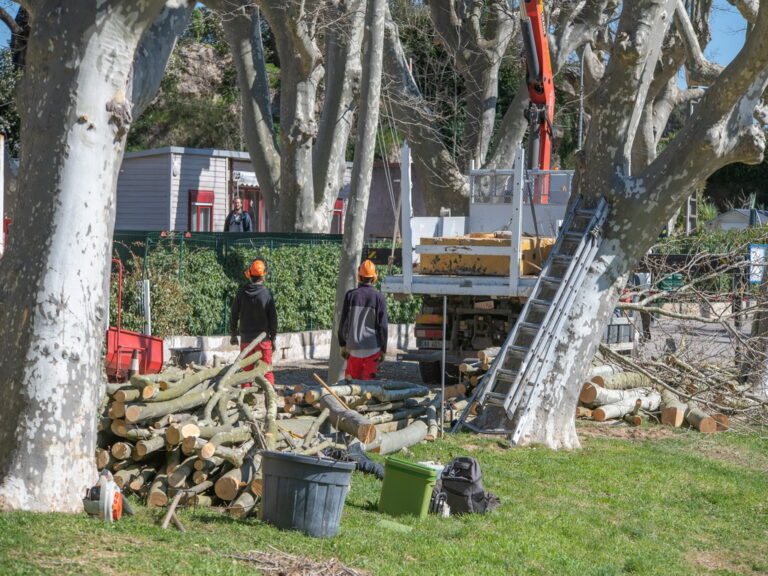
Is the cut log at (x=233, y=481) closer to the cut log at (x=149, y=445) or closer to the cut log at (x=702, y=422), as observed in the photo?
the cut log at (x=149, y=445)

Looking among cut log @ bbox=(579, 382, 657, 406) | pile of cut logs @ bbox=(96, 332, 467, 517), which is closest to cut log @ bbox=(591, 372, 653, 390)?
cut log @ bbox=(579, 382, 657, 406)

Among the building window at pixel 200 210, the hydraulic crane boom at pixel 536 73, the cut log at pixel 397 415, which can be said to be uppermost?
the hydraulic crane boom at pixel 536 73

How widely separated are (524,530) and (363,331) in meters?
4.80

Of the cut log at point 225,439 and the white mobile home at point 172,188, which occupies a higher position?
the white mobile home at point 172,188

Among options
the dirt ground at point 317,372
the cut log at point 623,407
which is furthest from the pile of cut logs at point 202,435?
the dirt ground at point 317,372

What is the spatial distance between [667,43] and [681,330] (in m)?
9.09

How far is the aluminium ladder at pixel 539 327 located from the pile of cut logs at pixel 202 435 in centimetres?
169

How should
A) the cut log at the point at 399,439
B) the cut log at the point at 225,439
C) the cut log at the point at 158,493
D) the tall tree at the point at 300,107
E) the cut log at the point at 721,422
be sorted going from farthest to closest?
the tall tree at the point at 300,107
the cut log at the point at 721,422
the cut log at the point at 399,439
the cut log at the point at 225,439
the cut log at the point at 158,493

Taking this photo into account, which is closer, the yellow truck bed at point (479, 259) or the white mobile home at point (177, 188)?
the yellow truck bed at point (479, 259)

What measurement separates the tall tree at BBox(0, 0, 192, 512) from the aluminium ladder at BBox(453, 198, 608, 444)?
209 inches

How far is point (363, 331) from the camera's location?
12.3m

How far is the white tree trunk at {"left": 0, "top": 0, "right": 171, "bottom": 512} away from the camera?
6.72 m

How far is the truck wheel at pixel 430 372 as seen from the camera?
16094 mm

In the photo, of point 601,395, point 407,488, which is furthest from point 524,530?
point 601,395
